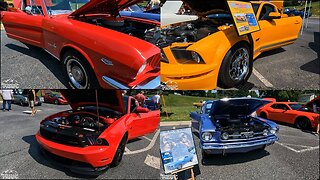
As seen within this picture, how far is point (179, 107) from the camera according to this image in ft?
→ 4.36

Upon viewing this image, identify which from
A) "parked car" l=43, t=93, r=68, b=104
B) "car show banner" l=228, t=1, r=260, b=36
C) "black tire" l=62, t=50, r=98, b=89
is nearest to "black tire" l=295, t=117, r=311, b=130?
"car show banner" l=228, t=1, r=260, b=36

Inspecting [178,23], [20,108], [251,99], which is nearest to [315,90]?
[251,99]

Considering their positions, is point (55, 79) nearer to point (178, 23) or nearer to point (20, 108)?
point (20, 108)

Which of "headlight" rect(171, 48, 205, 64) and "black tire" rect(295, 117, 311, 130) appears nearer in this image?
"headlight" rect(171, 48, 205, 64)

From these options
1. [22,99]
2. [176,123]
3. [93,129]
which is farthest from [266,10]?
[22,99]

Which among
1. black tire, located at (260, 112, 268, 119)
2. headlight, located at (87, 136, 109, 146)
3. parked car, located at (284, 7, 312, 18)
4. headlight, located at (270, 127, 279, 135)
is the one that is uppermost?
parked car, located at (284, 7, 312, 18)

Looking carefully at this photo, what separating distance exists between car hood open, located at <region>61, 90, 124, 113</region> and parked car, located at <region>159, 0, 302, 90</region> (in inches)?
11.8

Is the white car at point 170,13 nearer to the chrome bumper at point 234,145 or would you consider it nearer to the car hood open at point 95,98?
the car hood open at point 95,98

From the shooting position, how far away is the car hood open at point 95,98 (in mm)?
1320

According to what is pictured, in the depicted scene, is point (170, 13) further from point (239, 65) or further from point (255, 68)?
point (255, 68)

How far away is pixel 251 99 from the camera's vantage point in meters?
1.30

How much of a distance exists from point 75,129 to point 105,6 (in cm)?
68

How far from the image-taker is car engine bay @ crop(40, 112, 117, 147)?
3.99ft

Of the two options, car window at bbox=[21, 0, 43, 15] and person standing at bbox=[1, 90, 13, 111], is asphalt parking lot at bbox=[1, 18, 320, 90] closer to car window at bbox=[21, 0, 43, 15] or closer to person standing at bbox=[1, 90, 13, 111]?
person standing at bbox=[1, 90, 13, 111]
